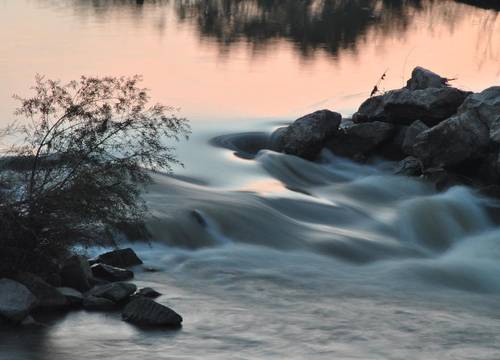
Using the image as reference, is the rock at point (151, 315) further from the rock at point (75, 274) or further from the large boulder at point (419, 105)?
the large boulder at point (419, 105)

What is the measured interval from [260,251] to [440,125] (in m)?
5.98

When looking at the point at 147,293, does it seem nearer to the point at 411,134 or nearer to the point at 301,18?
the point at 411,134

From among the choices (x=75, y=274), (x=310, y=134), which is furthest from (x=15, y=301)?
(x=310, y=134)

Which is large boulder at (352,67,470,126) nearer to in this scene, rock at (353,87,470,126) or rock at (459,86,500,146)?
rock at (353,87,470,126)

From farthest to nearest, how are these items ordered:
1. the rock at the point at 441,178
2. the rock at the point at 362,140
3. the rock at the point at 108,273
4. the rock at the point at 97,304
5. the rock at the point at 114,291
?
the rock at the point at 362,140, the rock at the point at 441,178, the rock at the point at 108,273, the rock at the point at 114,291, the rock at the point at 97,304

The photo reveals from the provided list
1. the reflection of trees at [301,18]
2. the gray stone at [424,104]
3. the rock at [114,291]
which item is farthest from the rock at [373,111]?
the reflection of trees at [301,18]

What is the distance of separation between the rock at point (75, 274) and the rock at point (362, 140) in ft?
31.6

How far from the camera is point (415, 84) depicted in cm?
2238

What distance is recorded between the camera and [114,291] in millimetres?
11914

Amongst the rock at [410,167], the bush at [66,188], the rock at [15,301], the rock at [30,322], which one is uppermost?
the bush at [66,188]

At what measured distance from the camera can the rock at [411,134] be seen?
20.2m

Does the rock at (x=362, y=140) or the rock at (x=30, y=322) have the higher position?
the rock at (x=30, y=322)

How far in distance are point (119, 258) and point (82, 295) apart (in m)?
1.49

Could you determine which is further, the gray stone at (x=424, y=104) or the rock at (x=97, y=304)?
the gray stone at (x=424, y=104)
